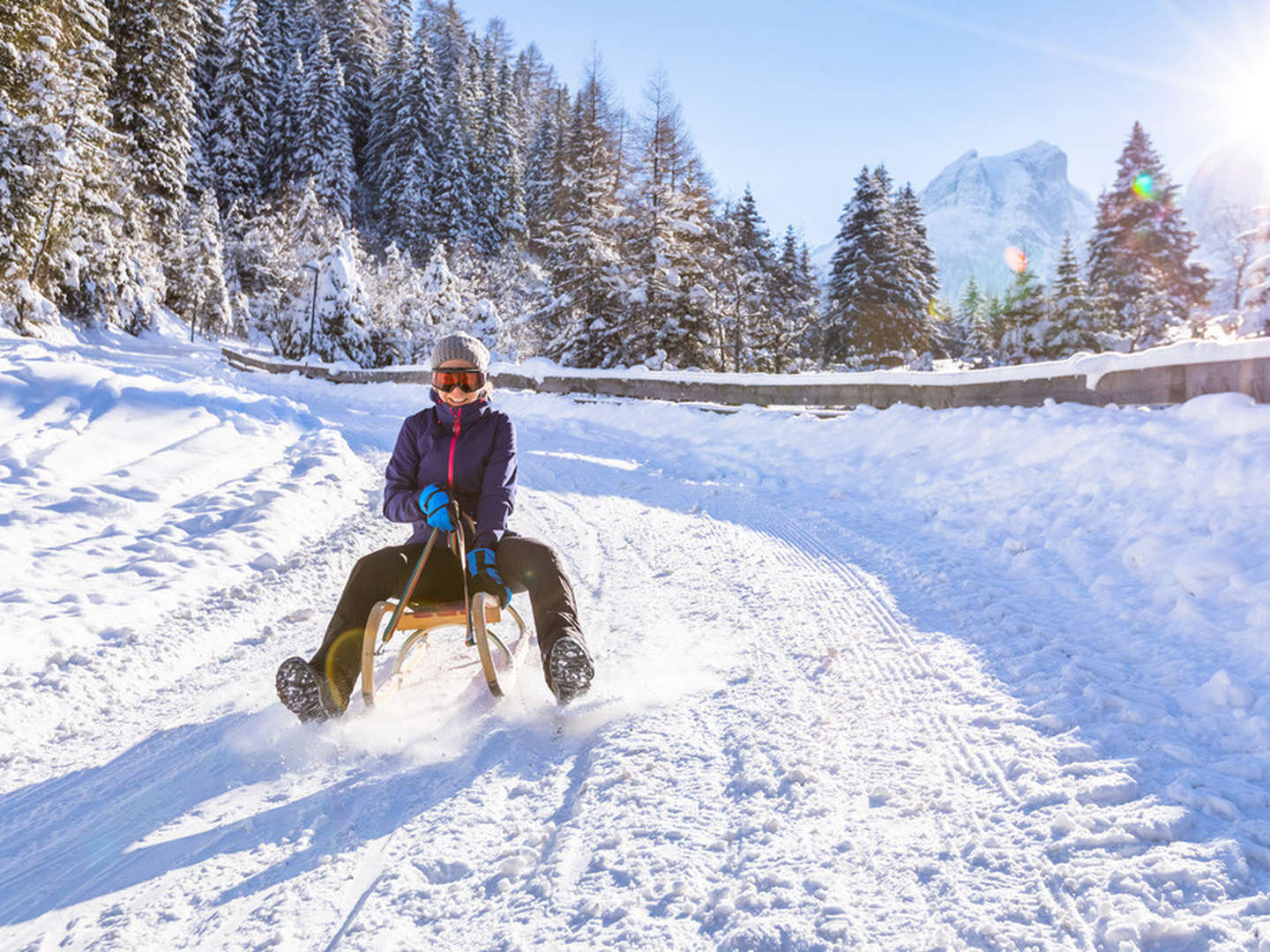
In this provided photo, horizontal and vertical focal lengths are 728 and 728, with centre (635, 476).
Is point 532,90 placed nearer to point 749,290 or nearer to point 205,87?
point 205,87

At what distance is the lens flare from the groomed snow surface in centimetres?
3588

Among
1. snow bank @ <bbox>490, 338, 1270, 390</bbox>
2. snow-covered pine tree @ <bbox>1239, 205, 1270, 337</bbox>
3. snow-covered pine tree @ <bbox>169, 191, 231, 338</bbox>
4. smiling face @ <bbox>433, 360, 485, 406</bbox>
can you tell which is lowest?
smiling face @ <bbox>433, 360, 485, 406</bbox>

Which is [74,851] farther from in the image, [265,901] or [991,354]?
[991,354]

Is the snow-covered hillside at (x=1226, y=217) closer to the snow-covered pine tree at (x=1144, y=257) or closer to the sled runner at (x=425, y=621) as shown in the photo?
the snow-covered pine tree at (x=1144, y=257)

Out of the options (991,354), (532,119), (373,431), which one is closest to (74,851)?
(373,431)

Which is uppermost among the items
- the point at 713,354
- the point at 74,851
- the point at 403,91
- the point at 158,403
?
the point at 403,91

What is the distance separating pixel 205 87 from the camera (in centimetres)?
5141

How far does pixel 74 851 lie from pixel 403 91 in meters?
62.5

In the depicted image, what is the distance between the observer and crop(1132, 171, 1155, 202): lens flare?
110 feet

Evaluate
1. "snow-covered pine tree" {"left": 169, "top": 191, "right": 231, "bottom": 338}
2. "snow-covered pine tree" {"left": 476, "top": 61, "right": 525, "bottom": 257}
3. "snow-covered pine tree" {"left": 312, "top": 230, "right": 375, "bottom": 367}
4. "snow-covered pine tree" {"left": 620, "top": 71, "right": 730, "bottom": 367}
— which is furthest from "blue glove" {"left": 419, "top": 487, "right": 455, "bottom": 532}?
"snow-covered pine tree" {"left": 476, "top": 61, "right": 525, "bottom": 257}

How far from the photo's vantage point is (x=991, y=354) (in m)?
54.2

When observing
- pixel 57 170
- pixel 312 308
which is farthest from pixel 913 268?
pixel 57 170

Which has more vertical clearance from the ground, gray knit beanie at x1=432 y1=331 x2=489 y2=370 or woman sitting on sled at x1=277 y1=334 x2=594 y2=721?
gray knit beanie at x1=432 y1=331 x2=489 y2=370

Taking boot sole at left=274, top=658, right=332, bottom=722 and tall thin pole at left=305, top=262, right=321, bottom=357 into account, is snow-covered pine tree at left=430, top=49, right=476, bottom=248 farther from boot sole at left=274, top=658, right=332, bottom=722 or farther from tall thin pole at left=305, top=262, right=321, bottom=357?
boot sole at left=274, top=658, right=332, bottom=722
